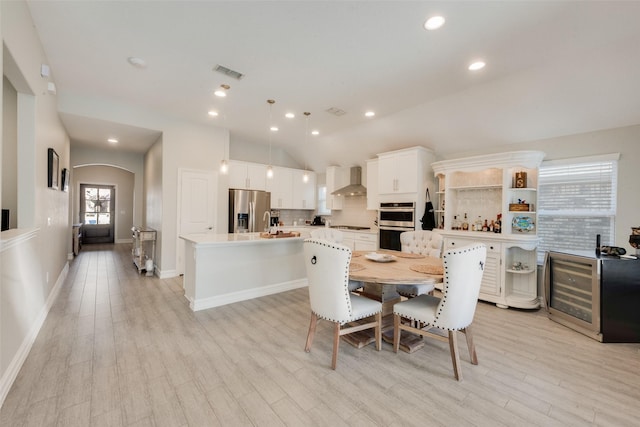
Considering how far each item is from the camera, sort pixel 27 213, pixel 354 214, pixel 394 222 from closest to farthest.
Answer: pixel 27 213, pixel 394 222, pixel 354 214

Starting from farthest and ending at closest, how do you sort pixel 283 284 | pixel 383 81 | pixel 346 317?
pixel 283 284 → pixel 383 81 → pixel 346 317

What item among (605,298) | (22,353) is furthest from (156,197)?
(605,298)

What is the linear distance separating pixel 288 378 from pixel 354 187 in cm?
455

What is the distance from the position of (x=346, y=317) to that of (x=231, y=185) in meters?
4.35

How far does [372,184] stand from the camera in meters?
5.64

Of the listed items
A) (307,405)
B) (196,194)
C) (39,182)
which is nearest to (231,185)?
(196,194)

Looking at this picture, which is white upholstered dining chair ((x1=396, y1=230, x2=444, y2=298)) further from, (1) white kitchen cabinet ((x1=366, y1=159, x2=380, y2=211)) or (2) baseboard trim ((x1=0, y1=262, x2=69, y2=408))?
(2) baseboard trim ((x1=0, y1=262, x2=69, y2=408))

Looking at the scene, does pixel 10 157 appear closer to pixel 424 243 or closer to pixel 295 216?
pixel 424 243

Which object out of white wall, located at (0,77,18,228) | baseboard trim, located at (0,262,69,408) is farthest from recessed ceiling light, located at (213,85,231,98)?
baseboard trim, located at (0,262,69,408)

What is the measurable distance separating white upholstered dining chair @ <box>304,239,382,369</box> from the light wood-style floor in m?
0.38

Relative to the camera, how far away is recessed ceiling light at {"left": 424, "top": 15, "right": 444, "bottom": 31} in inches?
87.6

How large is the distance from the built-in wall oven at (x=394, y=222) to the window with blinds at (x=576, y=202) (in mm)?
1784

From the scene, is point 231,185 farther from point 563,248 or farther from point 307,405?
point 563,248

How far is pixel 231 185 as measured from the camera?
5.82 metres
